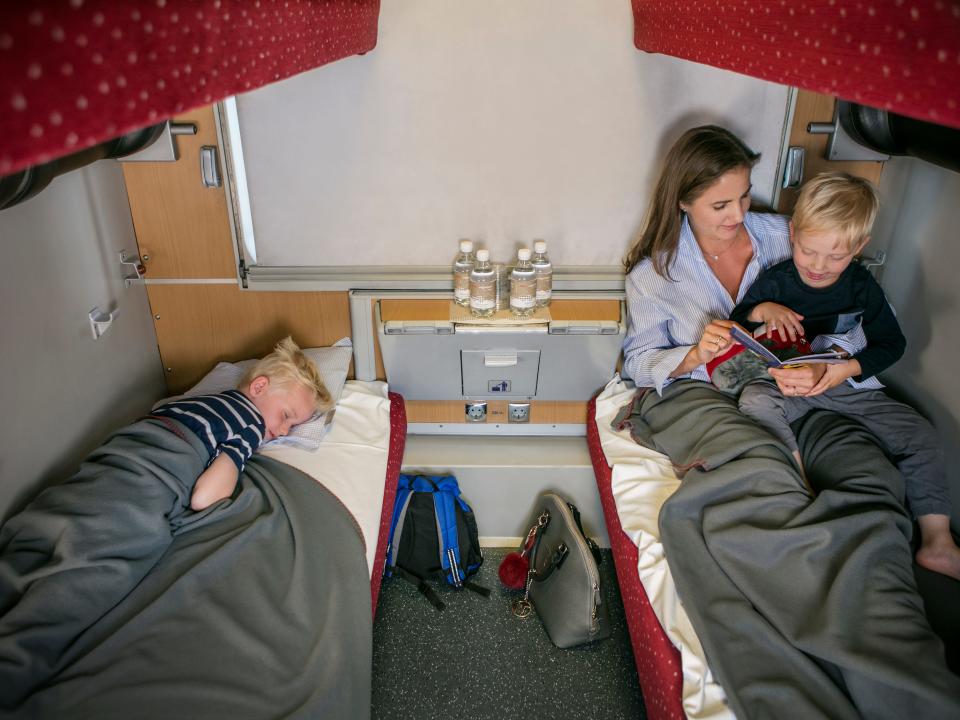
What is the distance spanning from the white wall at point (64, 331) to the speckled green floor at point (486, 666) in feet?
3.25

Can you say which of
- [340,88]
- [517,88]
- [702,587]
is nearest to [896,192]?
[517,88]

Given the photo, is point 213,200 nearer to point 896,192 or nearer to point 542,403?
point 542,403

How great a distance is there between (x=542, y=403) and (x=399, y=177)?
861 millimetres

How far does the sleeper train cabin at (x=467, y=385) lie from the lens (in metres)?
1.23

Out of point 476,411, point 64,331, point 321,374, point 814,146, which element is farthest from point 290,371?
point 814,146

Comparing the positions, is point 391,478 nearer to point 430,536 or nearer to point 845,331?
point 430,536

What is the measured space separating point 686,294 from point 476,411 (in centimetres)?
78

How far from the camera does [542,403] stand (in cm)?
222

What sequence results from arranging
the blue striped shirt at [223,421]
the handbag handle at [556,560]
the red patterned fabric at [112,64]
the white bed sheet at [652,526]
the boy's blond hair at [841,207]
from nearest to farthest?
Answer: 1. the red patterned fabric at [112,64]
2. the white bed sheet at [652,526]
3. the boy's blond hair at [841,207]
4. the blue striped shirt at [223,421]
5. the handbag handle at [556,560]

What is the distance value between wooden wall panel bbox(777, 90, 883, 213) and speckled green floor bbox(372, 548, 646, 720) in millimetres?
1302

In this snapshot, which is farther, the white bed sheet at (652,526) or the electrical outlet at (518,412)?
the electrical outlet at (518,412)

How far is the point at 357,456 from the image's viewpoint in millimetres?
1873

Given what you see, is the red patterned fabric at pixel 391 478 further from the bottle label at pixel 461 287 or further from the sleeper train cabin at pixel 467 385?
the bottle label at pixel 461 287

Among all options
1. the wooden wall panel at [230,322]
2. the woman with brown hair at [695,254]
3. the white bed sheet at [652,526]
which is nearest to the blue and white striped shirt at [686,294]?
the woman with brown hair at [695,254]
